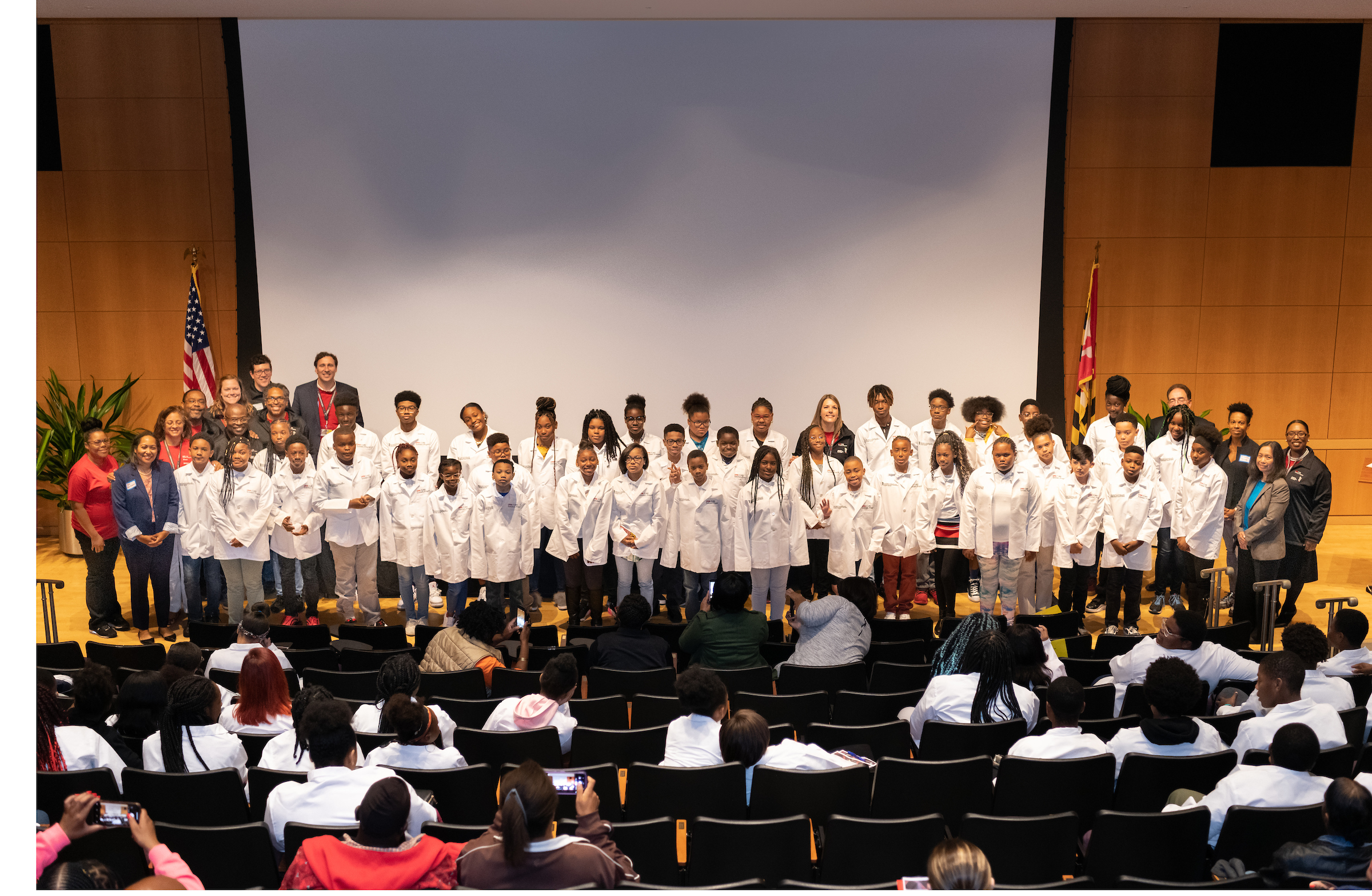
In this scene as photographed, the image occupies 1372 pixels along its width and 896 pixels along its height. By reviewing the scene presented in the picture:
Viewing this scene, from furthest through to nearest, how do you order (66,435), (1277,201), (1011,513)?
(1277,201) → (66,435) → (1011,513)

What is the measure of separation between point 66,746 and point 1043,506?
243 inches

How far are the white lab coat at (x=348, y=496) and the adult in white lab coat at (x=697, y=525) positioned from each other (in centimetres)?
226

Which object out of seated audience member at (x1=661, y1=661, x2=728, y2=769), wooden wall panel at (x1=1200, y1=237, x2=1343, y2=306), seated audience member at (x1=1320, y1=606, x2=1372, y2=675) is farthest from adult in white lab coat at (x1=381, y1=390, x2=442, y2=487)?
wooden wall panel at (x1=1200, y1=237, x2=1343, y2=306)

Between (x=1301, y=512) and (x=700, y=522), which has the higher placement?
(x=1301, y=512)

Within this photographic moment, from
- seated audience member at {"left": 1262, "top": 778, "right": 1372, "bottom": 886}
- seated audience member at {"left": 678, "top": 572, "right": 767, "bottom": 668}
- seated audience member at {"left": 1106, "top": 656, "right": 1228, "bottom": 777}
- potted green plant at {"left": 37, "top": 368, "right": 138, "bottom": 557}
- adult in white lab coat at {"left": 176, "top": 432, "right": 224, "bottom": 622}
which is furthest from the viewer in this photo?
potted green plant at {"left": 37, "top": 368, "right": 138, "bottom": 557}

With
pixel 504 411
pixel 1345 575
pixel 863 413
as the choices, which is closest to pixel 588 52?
pixel 504 411

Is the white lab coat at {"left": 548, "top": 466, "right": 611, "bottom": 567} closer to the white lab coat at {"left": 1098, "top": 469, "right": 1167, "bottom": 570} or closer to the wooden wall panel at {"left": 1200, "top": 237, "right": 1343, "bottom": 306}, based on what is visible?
the white lab coat at {"left": 1098, "top": 469, "right": 1167, "bottom": 570}

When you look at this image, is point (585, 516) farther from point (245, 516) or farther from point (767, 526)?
point (245, 516)

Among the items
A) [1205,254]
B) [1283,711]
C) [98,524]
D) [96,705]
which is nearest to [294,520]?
[98,524]

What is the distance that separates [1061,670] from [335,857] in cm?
381

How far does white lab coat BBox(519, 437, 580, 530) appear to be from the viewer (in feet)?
25.7

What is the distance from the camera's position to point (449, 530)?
7.22m

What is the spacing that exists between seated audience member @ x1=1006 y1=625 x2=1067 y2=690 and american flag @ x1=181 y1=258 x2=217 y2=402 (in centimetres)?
803

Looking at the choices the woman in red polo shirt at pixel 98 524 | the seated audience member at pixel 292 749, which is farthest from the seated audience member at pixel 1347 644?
the woman in red polo shirt at pixel 98 524
